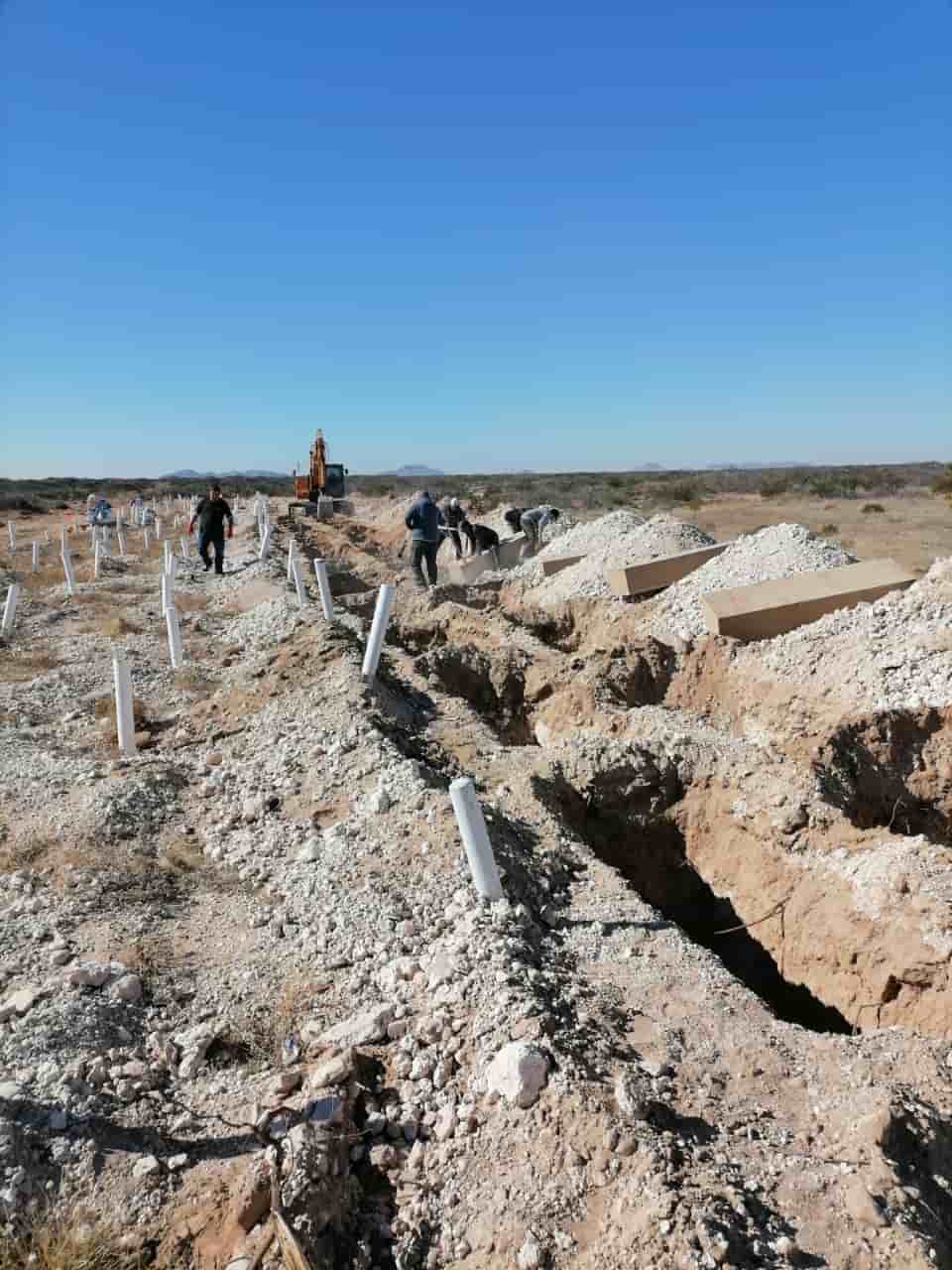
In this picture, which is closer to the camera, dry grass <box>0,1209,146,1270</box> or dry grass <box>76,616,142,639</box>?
dry grass <box>0,1209,146,1270</box>

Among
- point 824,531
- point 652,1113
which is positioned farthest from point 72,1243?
point 824,531

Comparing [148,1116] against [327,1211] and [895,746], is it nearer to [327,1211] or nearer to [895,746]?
[327,1211]

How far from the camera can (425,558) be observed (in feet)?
46.5

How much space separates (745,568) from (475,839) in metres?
7.93

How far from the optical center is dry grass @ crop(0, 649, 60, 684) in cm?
913

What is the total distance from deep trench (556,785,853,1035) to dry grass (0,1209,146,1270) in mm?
3708

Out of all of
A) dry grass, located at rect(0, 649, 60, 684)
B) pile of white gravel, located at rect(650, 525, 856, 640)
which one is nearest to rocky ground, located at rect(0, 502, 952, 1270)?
dry grass, located at rect(0, 649, 60, 684)

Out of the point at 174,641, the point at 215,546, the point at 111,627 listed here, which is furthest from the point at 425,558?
the point at 174,641

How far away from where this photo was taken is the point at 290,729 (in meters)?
6.63

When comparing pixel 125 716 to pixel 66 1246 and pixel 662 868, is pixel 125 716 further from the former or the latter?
pixel 66 1246

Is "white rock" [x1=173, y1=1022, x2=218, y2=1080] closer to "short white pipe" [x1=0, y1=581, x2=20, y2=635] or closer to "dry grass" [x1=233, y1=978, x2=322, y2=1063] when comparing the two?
"dry grass" [x1=233, y1=978, x2=322, y2=1063]

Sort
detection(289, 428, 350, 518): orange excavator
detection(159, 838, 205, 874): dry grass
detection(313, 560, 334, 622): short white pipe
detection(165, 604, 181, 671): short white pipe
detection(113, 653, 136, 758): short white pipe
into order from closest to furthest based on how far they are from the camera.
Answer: detection(159, 838, 205, 874): dry grass, detection(113, 653, 136, 758): short white pipe, detection(165, 604, 181, 671): short white pipe, detection(313, 560, 334, 622): short white pipe, detection(289, 428, 350, 518): orange excavator

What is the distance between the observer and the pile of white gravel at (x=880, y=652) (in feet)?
24.5

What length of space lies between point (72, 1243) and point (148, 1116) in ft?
1.75
